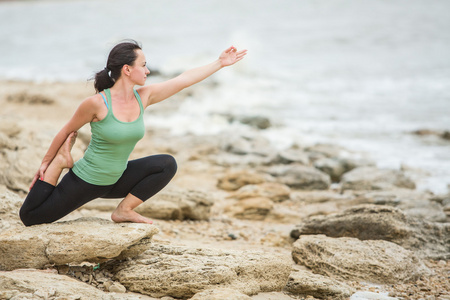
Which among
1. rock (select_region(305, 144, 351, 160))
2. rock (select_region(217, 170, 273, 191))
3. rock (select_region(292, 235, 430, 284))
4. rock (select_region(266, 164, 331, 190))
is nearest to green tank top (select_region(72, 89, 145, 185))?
rock (select_region(292, 235, 430, 284))

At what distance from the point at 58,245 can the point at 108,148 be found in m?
0.87

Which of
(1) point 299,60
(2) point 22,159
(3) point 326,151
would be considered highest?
(1) point 299,60

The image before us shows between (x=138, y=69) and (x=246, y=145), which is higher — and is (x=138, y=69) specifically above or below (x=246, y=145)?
above

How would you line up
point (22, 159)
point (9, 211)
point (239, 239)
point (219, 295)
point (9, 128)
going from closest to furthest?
point (219, 295), point (9, 211), point (239, 239), point (22, 159), point (9, 128)

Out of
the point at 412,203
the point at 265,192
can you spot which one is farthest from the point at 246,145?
the point at 412,203

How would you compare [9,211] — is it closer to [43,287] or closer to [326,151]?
[43,287]

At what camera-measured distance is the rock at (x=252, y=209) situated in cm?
732

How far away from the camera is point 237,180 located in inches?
347

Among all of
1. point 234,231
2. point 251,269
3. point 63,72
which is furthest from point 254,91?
point 251,269

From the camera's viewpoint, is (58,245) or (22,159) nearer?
(58,245)

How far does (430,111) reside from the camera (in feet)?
56.5

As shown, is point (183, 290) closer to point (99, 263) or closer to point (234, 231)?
point (99, 263)

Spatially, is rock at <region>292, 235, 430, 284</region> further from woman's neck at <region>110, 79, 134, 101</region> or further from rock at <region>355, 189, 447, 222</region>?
woman's neck at <region>110, 79, 134, 101</region>

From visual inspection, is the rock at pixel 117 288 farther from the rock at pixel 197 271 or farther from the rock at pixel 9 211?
the rock at pixel 9 211
